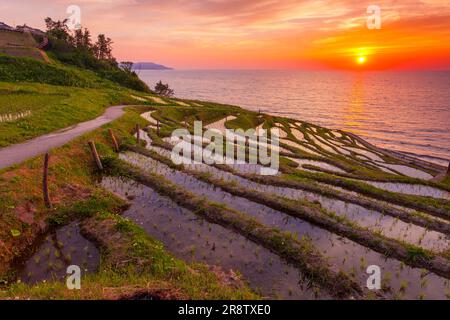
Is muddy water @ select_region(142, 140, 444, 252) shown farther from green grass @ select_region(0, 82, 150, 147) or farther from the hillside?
the hillside

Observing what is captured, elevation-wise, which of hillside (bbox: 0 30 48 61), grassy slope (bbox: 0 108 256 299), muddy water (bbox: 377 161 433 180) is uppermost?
hillside (bbox: 0 30 48 61)

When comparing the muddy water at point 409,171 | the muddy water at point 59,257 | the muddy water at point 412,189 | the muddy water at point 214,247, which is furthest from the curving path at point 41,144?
the muddy water at point 409,171

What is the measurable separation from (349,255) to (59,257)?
16.3 metres

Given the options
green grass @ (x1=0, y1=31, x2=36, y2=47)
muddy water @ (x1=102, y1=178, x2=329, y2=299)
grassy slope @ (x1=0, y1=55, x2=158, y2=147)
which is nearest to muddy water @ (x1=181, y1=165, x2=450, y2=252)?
muddy water @ (x1=102, y1=178, x2=329, y2=299)

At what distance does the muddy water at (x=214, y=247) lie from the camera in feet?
48.4

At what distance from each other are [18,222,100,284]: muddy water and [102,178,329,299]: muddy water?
3686mm

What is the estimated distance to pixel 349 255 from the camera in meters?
17.3

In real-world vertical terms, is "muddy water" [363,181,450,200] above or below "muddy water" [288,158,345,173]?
below

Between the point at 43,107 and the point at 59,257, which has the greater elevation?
the point at 43,107

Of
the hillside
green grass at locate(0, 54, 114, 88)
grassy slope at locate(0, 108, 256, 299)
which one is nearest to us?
grassy slope at locate(0, 108, 256, 299)

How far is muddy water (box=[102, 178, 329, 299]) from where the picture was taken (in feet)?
48.4

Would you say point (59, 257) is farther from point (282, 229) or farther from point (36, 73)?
point (36, 73)

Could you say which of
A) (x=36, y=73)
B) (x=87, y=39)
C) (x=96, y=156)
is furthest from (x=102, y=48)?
(x=96, y=156)
